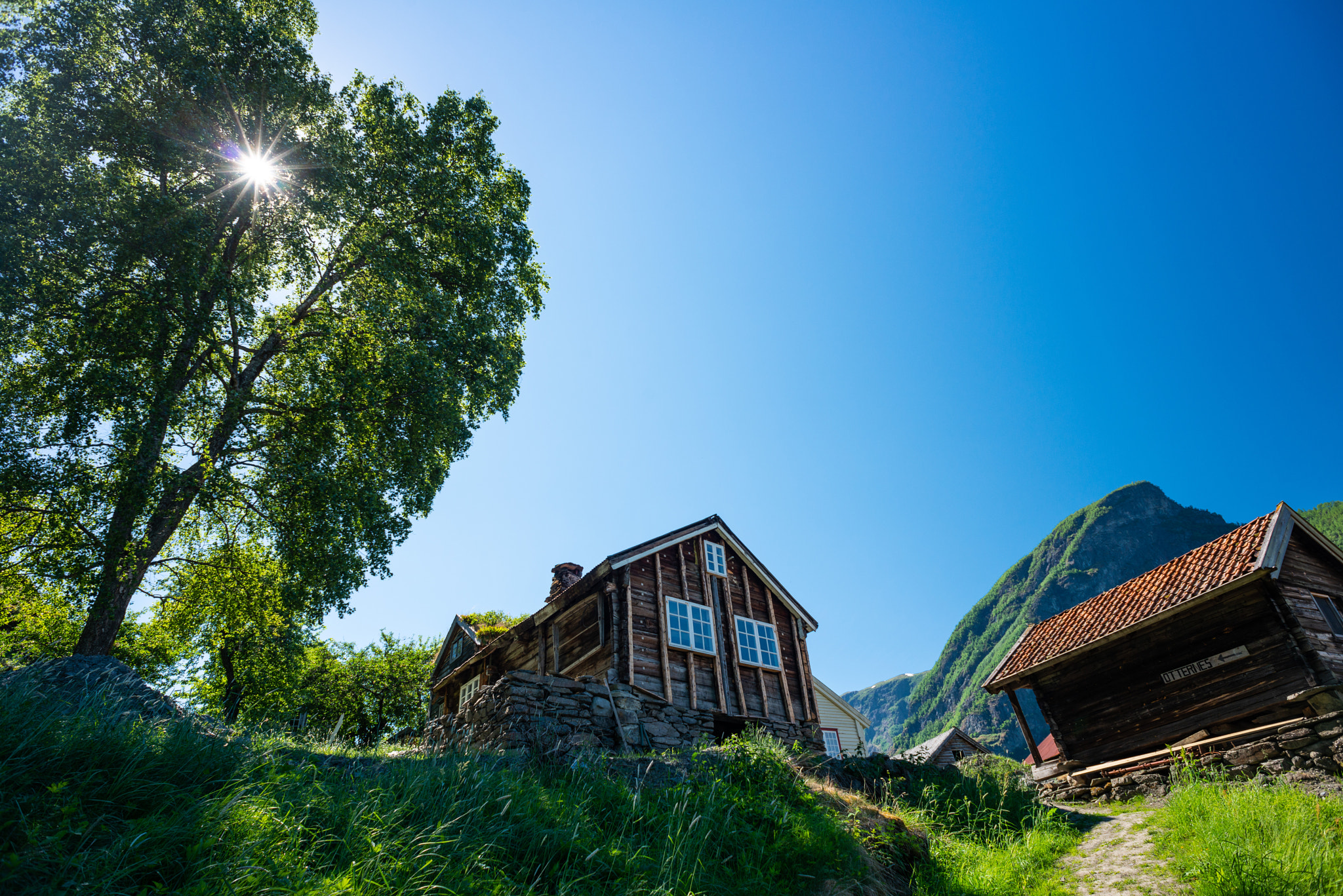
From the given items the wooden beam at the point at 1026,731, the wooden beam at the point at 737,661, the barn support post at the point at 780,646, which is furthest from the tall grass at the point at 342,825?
the wooden beam at the point at 1026,731

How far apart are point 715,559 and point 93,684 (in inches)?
553

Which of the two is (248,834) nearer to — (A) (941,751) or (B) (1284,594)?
(B) (1284,594)

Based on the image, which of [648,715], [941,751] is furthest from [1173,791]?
[941,751]

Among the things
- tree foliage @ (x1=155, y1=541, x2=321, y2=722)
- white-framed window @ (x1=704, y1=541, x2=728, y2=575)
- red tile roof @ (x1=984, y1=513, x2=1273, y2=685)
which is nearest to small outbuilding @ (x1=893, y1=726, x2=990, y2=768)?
red tile roof @ (x1=984, y1=513, x2=1273, y2=685)

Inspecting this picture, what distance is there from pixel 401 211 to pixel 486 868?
17.4m

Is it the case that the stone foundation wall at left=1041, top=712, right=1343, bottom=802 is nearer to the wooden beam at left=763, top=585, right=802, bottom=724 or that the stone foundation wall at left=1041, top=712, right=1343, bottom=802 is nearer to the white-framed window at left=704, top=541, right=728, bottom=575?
the wooden beam at left=763, top=585, right=802, bottom=724

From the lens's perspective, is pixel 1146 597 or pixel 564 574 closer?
pixel 1146 597

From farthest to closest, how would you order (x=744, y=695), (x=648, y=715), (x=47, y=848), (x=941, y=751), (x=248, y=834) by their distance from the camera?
1. (x=941, y=751)
2. (x=744, y=695)
3. (x=648, y=715)
4. (x=248, y=834)
5. (x=47, y=848)

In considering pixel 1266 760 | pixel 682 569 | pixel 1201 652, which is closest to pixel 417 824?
pixel 682 569

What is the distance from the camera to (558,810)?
6.56m

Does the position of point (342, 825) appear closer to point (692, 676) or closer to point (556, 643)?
point (692, 676)

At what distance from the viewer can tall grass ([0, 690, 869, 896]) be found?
398cm

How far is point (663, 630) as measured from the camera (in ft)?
52.6

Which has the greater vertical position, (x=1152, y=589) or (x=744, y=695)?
(x=1152, y=589)
